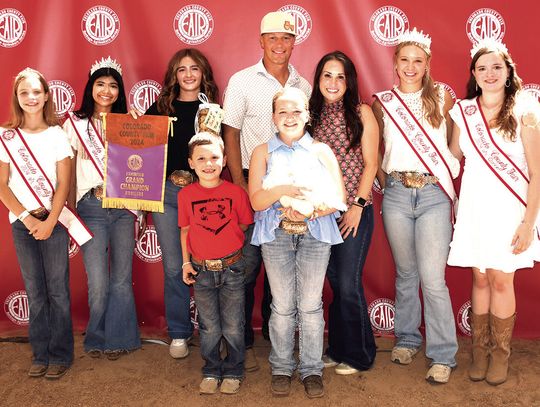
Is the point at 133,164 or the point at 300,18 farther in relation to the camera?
the point at 300,18

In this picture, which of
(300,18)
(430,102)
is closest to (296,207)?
(430,102)

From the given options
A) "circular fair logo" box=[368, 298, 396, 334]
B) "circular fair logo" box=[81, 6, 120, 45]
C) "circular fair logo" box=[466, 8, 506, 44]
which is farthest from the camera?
"circular fair logo" box=[368, 298, 396, 334]

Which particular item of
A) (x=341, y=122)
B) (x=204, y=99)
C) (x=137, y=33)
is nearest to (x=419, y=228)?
(x=341, y=122)

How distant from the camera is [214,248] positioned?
2.51 m

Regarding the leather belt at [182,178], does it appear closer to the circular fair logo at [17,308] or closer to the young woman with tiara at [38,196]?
the young woman with tiara at [38,196]

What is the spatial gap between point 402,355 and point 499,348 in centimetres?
50

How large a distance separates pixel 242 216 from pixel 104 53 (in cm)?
154

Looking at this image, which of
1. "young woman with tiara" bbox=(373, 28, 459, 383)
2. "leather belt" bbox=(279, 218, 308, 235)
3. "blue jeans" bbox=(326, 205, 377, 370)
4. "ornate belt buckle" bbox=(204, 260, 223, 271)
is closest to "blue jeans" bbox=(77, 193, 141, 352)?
"ornate belt buckle" bbox=(204, 260, 223, 271)

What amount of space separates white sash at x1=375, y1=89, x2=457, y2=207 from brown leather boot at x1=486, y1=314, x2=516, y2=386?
63cm

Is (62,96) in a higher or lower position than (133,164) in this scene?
higher

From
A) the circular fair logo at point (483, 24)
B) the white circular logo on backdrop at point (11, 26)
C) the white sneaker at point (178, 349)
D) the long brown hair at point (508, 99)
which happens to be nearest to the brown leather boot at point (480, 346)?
the long brown hair at point (508, 99)

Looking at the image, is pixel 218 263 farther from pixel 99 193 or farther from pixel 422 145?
pixel 422 145

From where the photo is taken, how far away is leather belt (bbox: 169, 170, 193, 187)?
2936 millimetres

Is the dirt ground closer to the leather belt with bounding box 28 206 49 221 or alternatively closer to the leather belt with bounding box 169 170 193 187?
the leather belt with bounding box 28 206 49 221
